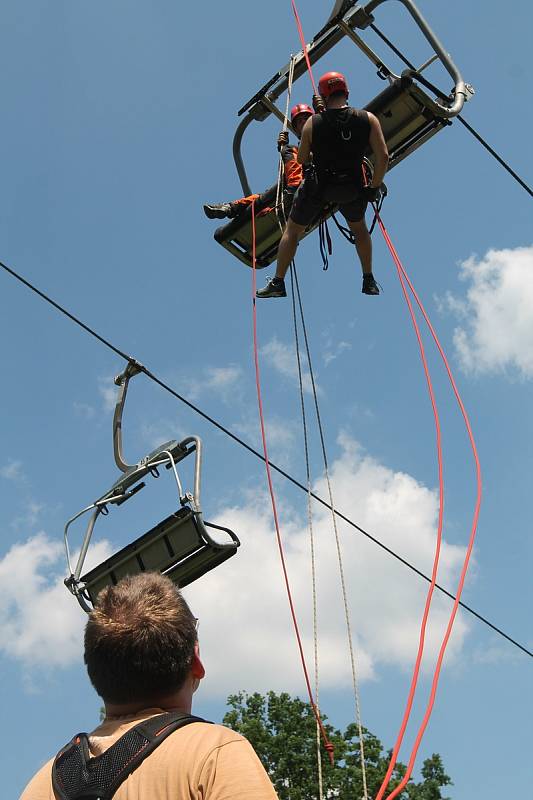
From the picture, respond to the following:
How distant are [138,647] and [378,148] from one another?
3486mm

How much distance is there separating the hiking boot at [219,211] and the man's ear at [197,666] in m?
4.24

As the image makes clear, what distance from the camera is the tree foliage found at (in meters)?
21.9

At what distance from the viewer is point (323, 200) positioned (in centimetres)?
461

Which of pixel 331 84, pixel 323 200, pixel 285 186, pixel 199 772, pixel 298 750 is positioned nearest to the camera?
pixel 199 772

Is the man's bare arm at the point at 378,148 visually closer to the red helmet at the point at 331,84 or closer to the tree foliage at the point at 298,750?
the red helmet at the point at 331,84

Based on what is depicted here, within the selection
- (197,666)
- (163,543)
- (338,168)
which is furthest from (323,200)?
(197,666)

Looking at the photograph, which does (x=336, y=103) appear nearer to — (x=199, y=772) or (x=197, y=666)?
(x=197, y=666)

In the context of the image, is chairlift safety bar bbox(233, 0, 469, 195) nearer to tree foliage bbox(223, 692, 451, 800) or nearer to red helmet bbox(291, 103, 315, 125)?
red helmet bbox(291, 103, 315, 125)

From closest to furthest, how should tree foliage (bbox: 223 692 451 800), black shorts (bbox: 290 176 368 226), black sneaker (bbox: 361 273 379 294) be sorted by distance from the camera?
1. black shorts (bbox: 290 176 368 226)
2. black sneaker (bbox: 361 273 379 294)
3. tree foliage (bbox: 223 692 451 800)

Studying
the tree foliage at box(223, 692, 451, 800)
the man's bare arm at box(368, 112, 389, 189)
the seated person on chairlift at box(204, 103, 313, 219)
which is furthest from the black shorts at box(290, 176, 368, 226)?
the tree foliage at box(223, 692, 451, 800)

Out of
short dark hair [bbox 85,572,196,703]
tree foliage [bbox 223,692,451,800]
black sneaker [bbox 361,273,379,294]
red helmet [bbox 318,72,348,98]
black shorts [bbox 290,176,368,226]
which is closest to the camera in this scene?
short dark hair [bbox 85,572,196,703]

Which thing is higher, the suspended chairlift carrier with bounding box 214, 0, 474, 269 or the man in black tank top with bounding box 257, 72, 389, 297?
the suspended chairlift carrier with bounding box 214, 0, 474, 269

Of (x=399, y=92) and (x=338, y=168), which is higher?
(x=399, y=92)

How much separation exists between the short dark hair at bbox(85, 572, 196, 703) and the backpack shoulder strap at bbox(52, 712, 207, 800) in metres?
0.07
